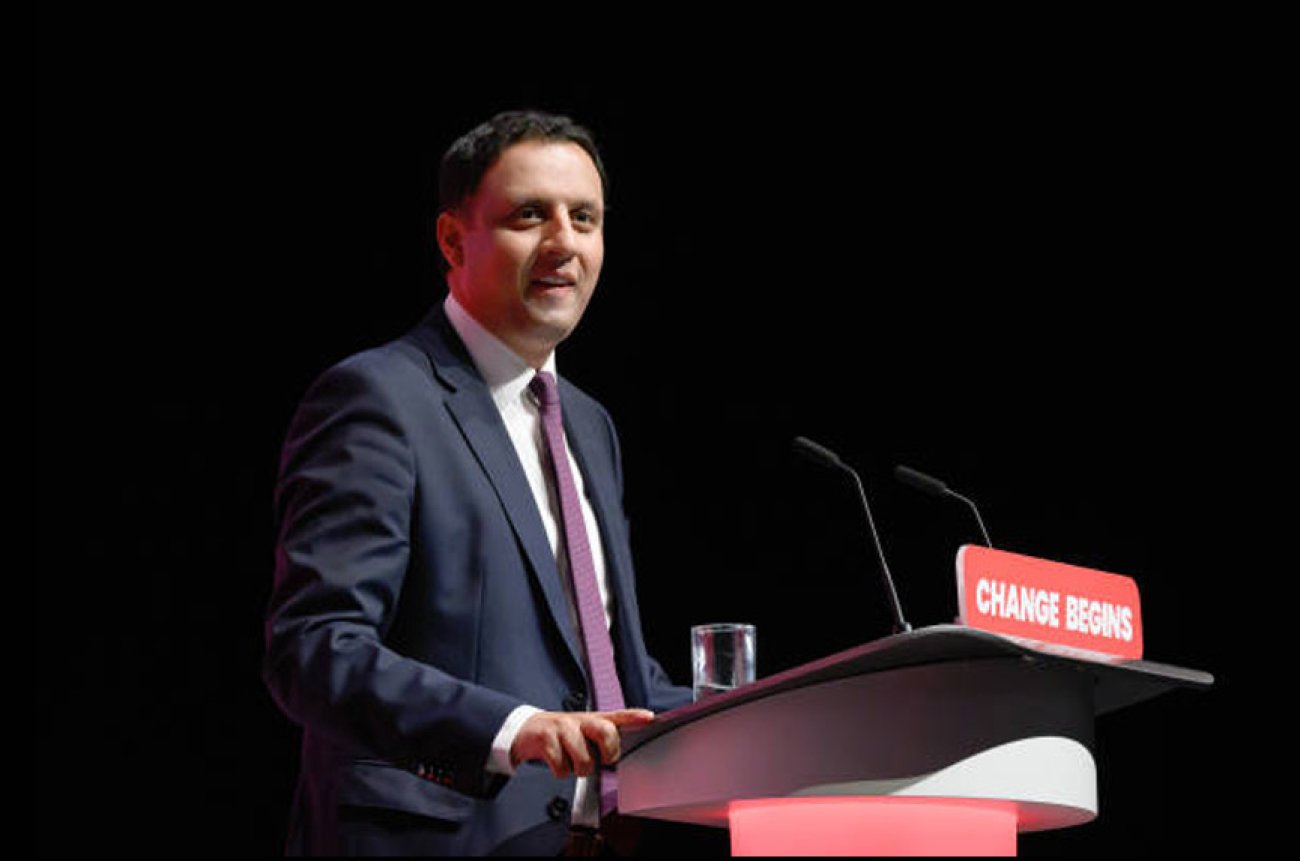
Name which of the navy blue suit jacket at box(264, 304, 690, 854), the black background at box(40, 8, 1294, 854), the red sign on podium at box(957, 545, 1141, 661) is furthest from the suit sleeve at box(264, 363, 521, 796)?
the black background at box(40, 8, 1294, 854)

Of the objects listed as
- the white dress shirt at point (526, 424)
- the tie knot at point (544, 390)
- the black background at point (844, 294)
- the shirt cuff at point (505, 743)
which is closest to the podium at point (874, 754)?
the shirt cuff at point (505, 743)

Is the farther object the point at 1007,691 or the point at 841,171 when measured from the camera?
the point at 841,171

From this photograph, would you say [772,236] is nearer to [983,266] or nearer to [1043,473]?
[983,266]

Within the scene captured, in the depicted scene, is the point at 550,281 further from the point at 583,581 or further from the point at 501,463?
the point at 583,581

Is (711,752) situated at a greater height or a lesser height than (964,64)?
lesser

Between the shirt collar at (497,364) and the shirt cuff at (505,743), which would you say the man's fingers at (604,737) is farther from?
the shirt collar at (497,364)

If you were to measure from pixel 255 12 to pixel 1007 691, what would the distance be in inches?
104

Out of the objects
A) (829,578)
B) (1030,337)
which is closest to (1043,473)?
(1030,337)

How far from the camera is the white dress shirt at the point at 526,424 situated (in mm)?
2457

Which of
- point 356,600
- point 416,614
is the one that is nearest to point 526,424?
point 416,614

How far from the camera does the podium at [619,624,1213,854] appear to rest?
1811 mm

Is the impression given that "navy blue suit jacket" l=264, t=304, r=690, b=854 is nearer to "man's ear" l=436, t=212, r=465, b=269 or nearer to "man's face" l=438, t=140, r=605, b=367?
"man's face" l=438, t=140, r=605, b=367

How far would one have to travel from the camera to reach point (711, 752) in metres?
1.87

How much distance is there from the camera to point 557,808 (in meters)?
2.20
